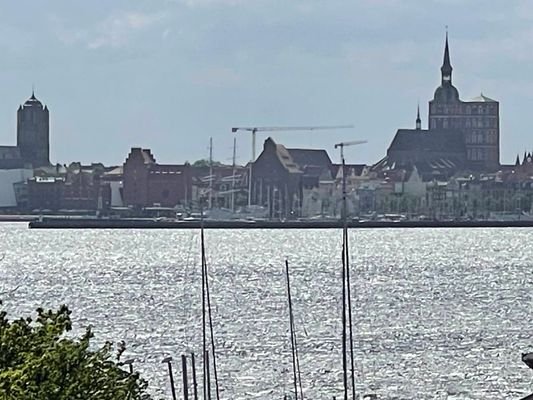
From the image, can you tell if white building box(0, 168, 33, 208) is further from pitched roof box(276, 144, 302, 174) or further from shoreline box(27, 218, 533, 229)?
pitched roof box(276, 144, 302, 174)

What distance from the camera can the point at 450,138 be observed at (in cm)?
17388

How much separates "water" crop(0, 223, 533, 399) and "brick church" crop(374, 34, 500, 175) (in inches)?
2182

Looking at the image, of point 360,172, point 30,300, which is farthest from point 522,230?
point 30,300

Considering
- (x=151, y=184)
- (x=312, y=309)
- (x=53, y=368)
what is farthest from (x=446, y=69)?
(x=53, y=368)

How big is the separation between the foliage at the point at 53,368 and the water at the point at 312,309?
16748 millimetres

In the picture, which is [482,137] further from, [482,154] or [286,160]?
[286,160]

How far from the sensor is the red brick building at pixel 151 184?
15512 cm

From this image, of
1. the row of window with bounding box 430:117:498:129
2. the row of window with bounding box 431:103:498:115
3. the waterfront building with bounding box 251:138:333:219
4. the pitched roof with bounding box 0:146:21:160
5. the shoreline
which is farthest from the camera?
the row of window with bounding box 431:103:498:115

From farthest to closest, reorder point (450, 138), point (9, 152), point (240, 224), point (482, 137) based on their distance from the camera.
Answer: point (482, 137)
point (450, 138)
point (9, 152)
point (240, 224)

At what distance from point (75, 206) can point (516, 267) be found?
7985 centimetres

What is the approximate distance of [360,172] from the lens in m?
174

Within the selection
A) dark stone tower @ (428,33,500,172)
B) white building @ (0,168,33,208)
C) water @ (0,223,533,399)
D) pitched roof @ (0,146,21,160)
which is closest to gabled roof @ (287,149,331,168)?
dark stone tower @ (428,33,500,172)

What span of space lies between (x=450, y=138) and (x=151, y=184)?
35.5 m

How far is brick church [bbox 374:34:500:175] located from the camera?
169750mm
